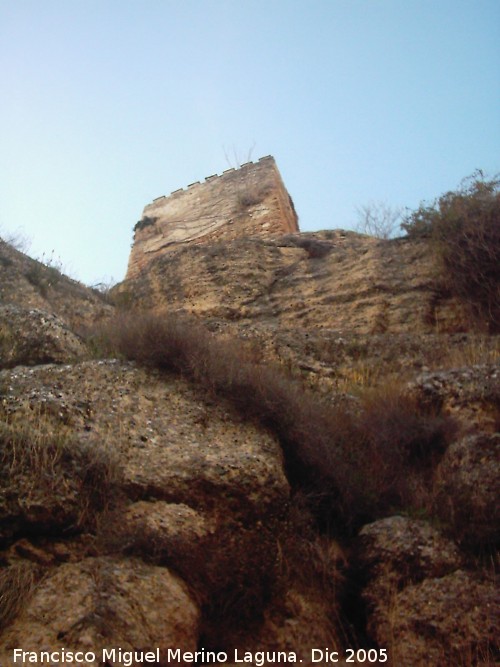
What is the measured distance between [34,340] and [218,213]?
8870 millimetres

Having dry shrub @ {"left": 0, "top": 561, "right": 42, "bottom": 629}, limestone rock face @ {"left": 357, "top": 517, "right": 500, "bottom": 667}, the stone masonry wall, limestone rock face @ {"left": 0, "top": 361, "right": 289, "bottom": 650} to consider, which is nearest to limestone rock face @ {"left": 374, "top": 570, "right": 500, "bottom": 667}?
limestone rock face @ {"left": 357, "top": 517, "right": 500, "bottom": 667}

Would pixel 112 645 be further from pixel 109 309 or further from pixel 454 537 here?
pixel 109 309

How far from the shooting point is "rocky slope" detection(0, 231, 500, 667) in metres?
5.02

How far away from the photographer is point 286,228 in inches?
595

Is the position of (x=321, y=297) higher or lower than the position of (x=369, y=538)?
higher

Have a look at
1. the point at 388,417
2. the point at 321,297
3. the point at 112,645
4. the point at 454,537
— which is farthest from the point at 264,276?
the point at 112,645

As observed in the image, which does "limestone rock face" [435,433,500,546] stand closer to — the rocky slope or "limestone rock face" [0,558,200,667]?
the rocky slope

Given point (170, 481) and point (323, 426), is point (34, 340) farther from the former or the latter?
point (323, 426)

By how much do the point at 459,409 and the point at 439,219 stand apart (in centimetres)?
458

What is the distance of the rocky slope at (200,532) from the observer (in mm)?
5023

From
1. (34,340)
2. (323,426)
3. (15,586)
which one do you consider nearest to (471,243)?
(323,426)

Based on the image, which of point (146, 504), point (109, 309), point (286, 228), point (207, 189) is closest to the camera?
point (146, 504)

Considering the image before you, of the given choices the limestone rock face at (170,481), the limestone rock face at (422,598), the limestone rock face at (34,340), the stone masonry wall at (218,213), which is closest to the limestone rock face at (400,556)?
the limestone rock face at (422,598)

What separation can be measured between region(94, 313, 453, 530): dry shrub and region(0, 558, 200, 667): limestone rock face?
5.82 ft
